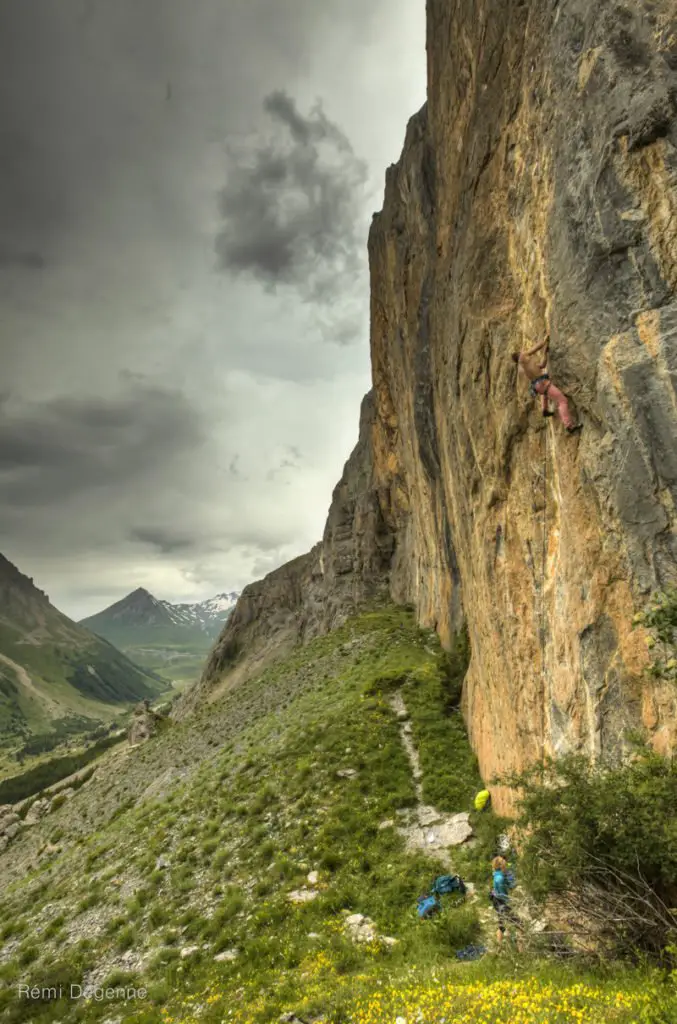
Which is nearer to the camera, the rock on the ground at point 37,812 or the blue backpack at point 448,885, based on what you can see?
the blue backpack at point 448,885

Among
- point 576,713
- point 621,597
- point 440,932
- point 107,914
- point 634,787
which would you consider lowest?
point 107,914

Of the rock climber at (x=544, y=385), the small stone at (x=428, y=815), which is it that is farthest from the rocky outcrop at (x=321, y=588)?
the rock climber at (x=544, y=385)

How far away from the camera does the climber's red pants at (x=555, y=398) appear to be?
13961 millimetres

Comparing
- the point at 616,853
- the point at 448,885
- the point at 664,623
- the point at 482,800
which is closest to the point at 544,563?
the point at 664,623

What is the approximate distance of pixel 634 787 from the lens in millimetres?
9836

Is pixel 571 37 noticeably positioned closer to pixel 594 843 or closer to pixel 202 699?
pixel 594 843

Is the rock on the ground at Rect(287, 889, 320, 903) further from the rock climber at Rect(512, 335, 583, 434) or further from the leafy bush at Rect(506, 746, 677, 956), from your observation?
the rock climber at Rect(512, 335, 583, 434)

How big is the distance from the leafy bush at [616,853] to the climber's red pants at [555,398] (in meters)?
8.40

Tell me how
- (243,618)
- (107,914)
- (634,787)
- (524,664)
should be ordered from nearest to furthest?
(634,787)
(524,664)
(107,914)
(243,618)

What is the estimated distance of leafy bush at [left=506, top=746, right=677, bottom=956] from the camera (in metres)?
9.48

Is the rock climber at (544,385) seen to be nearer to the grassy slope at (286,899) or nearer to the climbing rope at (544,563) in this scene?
the climbing rope at (544,563)

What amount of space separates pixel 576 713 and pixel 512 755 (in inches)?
234

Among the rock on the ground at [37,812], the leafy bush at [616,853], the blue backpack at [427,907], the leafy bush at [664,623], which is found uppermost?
the leafy bush at [664,623]

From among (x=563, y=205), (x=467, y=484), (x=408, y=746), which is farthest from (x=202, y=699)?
(x=563, y=205)
